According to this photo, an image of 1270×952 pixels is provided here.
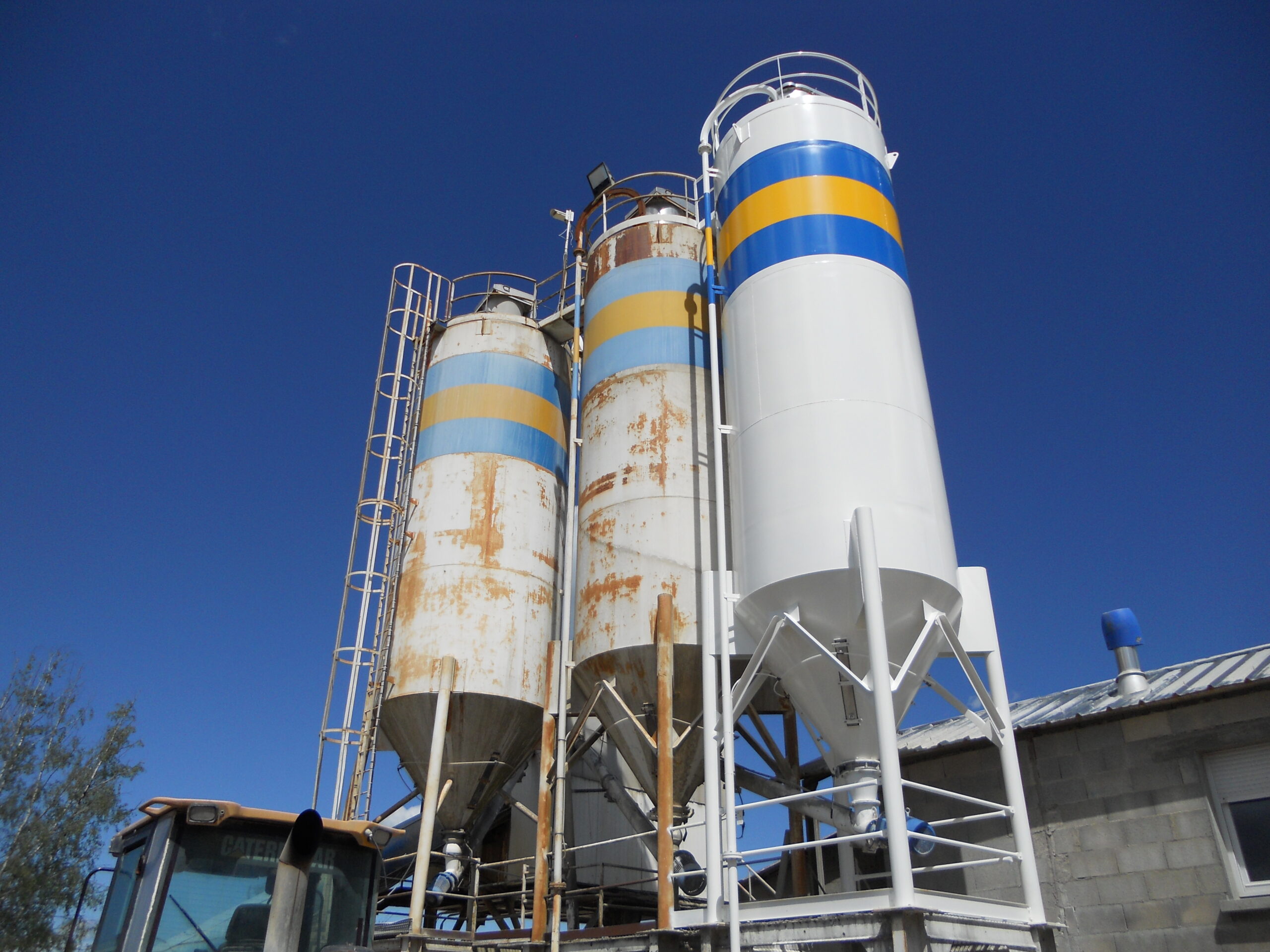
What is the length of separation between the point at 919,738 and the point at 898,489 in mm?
6313

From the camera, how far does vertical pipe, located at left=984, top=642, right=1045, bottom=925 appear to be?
9125 mm

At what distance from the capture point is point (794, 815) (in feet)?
41.5

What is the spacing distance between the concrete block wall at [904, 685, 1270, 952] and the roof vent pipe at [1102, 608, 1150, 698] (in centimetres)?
173

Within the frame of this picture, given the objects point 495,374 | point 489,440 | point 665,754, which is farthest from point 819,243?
point 495,374

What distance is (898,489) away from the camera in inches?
386

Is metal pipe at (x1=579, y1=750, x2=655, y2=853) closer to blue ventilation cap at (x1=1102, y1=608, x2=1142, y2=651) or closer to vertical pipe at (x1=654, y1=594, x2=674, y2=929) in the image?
vertical pipe at (x1=654, y1=594, x2=674, y2=929)

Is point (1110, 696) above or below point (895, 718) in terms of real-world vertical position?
above

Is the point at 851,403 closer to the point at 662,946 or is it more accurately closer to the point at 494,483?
the point at 662,946

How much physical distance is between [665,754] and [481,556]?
5324 millimetres

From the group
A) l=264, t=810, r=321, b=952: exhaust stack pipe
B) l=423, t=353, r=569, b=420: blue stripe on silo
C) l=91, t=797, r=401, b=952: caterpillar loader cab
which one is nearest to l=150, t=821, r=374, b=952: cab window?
l=91, t=797, r=401, b=952: caterpillar loader cab

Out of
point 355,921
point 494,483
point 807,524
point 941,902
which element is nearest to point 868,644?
point 807,524

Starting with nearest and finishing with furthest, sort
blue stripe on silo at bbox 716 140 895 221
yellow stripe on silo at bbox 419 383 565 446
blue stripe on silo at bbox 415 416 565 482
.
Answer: blue stripe on silo at bbox 716 140 895 221 → blue stripe on silo at bbox 415 416 565 482 → yellow stripe on silo at bbox 419 383 565 446

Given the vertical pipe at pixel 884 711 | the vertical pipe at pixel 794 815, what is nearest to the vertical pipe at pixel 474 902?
the vertical pipe at pixel 794 815

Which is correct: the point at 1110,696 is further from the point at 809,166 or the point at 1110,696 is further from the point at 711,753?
the point at 809,166
